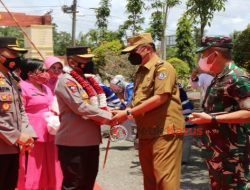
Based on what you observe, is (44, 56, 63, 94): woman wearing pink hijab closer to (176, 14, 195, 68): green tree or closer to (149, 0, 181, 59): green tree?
(149, 0, 181, 59): green tree

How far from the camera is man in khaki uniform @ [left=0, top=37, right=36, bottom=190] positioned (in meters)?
3.49

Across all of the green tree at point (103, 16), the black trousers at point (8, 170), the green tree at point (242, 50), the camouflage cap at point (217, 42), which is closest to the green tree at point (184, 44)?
the green tree at point (103, 16)

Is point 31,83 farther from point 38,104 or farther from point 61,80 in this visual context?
point 61,80

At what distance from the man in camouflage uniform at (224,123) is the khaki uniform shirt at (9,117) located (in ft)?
5.20

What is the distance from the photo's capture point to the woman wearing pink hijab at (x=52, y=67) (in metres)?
5.09

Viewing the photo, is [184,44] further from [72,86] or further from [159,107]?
[72,86]

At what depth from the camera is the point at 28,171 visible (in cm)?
489

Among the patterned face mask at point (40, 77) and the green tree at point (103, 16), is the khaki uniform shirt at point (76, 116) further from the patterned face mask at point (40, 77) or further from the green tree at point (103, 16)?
the green tree at point (103, 16)

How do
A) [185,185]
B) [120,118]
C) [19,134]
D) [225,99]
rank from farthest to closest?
[185,185]
[120,118]
[19,134]
[225,99]

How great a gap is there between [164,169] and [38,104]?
182cm

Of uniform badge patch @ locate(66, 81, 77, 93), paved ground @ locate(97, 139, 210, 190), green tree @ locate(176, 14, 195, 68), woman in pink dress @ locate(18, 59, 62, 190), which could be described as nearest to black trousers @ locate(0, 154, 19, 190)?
uniform badge patch @ locate(66, 81, 77, 93)

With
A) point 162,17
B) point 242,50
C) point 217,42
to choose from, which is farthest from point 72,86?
point 162,17

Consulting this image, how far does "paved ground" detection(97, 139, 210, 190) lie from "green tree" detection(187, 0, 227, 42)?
250 cm

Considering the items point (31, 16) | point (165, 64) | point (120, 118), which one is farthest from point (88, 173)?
point (31, 16)
